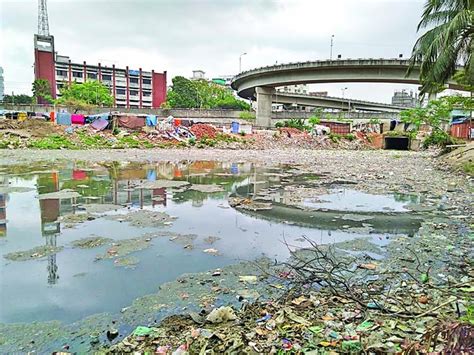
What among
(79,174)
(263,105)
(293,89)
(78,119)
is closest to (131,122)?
(78,119)

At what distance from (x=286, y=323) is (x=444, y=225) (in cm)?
376

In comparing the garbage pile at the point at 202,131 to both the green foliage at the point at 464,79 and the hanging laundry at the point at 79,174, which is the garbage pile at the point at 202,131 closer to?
the hanging laundry at the point at 79,174

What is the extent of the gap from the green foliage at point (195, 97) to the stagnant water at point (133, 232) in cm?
5947

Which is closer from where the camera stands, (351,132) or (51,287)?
(51,287)

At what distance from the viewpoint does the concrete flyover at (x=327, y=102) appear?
48.7 metres

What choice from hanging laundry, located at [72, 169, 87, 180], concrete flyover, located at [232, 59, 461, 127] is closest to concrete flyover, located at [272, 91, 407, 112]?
concrete flyover, located at [232, 59, 461, 127]

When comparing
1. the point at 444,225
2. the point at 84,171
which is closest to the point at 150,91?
the point at 84,171

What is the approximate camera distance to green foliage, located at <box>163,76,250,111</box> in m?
66.8

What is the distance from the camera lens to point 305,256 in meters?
3.73

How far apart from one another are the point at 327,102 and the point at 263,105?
836 inches

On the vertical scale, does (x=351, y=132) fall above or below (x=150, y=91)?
below

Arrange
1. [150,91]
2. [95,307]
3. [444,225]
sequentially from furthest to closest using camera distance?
[150,91] → [444,225] → [95,307]

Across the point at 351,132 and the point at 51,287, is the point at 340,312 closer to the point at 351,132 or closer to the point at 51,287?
the point at 51,287

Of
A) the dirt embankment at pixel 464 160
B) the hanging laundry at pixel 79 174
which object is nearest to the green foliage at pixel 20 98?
the hanging laundry at pixel 79 174
